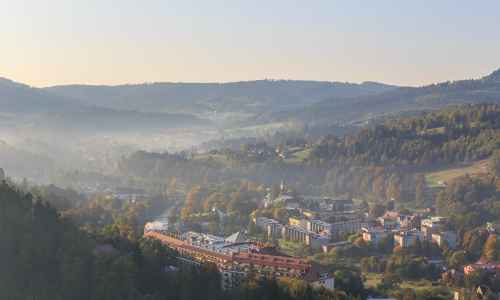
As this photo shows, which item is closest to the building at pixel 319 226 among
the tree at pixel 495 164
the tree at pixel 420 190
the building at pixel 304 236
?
the building at pixel 304 236

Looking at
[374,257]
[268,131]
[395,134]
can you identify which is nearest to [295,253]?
[374,257]

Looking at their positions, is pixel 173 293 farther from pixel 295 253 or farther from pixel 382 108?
pixel 382 108

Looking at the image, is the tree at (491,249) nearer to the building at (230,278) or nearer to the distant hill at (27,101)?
the building at (230,278)

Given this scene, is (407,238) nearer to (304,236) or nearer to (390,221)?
(304,236)

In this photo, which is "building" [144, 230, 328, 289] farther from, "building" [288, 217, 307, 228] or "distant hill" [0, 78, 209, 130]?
"distant hill" [0, 78, 209, 130]

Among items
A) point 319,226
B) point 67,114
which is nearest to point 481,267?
point 319,226

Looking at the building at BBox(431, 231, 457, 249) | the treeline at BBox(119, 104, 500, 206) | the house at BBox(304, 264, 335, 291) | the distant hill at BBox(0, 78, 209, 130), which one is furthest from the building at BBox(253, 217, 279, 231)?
the distant hill at BBox(0, 78, 209, 130)
